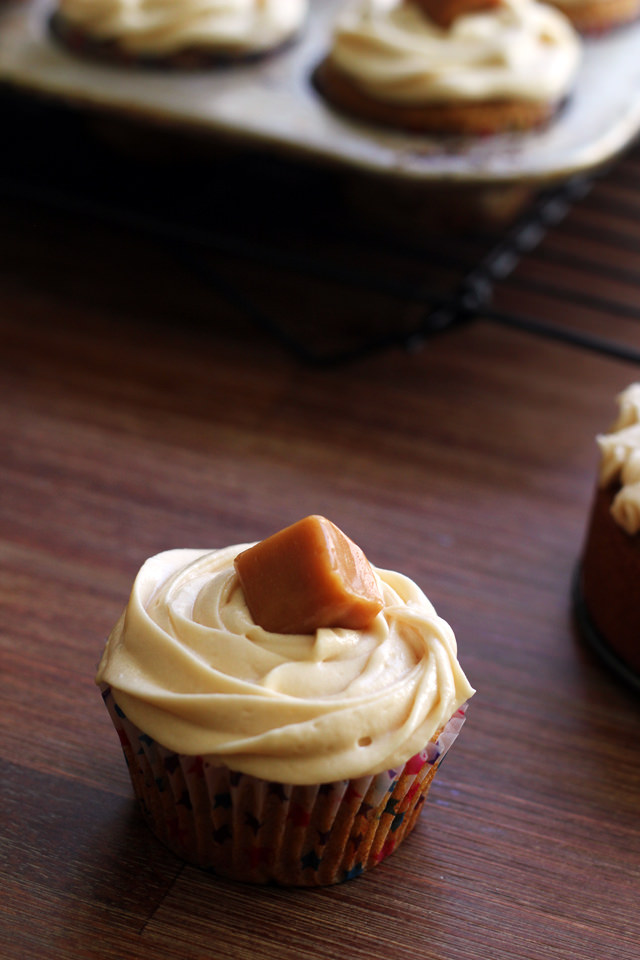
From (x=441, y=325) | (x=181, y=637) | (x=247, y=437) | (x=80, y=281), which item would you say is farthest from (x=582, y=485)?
(x=80, y=281)

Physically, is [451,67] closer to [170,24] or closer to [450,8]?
[450,8]

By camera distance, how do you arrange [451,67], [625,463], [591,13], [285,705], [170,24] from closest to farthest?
[285,705] < [625,463] < [451,67] < [170,24] < [591,13]

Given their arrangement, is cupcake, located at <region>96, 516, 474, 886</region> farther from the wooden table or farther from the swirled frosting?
the swirled frosting

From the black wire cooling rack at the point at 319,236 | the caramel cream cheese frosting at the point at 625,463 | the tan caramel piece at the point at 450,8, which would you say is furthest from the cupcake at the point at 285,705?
the tan caramel piece at the point at 450,8

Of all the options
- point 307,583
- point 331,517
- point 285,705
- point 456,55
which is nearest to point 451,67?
point 456,55

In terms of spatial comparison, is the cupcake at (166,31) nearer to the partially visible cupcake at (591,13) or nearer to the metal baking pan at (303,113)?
the metal baking pan at (303,113)

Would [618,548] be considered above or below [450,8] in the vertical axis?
below
